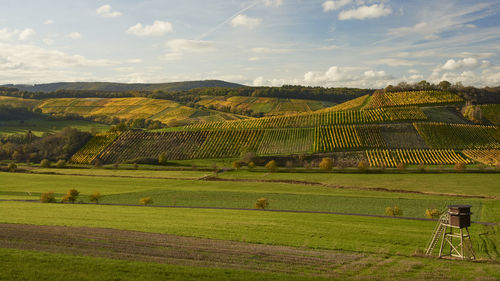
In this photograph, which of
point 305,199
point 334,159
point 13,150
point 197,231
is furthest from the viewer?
point 13,150

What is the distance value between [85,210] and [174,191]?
2223 centimetres

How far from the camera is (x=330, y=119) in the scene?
12594 cm

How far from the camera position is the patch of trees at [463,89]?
5581 inches

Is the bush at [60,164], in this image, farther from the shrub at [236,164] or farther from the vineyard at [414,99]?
the vineyard at [414,99]

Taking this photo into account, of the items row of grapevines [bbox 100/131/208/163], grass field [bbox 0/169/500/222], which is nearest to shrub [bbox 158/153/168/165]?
row of grapevines [bbox 100/131/208/163]

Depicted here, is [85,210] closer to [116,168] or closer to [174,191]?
[174,191]

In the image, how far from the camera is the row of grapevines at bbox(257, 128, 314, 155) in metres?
102

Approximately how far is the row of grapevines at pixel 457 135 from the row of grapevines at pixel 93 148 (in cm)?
9256

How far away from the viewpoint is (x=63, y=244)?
26156 mm

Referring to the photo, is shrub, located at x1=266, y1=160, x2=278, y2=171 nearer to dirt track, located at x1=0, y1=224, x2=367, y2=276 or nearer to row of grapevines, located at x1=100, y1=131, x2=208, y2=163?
row of grapevines, located at x1=100, y1=131, x2=208, y2=163

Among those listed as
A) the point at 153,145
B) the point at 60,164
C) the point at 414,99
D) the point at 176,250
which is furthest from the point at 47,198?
the point at 414,99

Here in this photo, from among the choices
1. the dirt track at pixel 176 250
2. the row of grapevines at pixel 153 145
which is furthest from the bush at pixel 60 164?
the dirt track at pixel 176 250

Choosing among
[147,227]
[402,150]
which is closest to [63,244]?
[147,227]

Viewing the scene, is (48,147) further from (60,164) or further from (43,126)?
(43,126)
